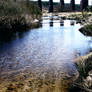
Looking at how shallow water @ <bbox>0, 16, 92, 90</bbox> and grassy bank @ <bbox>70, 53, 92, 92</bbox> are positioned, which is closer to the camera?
grassy bank @ <bbox>70, 53, 92, 92</bbox>

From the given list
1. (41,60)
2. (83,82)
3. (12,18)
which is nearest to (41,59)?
(41,60)

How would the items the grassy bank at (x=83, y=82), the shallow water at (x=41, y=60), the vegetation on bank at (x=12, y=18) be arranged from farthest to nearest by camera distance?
the vegetation on bank at (x=12, y=18)
the shallow water at (x=41, y=60)
the grassy bank at (x=83, y=82)

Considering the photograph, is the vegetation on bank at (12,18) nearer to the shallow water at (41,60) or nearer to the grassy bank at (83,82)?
the shallow water at (41,60)

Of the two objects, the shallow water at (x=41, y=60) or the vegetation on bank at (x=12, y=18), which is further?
the vegetation on bank at (x=12, y=18)

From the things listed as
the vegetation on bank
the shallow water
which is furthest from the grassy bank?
the vegetation on bank

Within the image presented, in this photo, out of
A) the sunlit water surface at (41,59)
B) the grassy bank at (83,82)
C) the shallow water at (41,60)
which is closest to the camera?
the grassy bank at (83,82)

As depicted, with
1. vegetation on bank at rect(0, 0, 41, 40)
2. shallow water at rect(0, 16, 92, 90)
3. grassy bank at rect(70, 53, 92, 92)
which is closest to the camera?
grassy bank at rect(70, 53, 92, 92)

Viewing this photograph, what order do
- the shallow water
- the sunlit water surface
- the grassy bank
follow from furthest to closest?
the sunlit water surface < the shallow water < the grassy bank

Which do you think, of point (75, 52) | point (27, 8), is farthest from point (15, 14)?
point (75, 52)

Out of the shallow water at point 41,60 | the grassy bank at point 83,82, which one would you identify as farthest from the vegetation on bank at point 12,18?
the grassy bank at point 83,82

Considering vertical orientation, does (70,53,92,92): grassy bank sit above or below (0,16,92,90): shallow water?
above

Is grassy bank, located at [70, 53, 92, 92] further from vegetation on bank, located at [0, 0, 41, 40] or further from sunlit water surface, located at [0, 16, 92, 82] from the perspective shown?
vegetation on bank, located at [0, 0, 41, 40]

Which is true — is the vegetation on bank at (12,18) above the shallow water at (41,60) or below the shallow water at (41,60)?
above

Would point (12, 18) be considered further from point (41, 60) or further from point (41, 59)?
point (41, 60)
